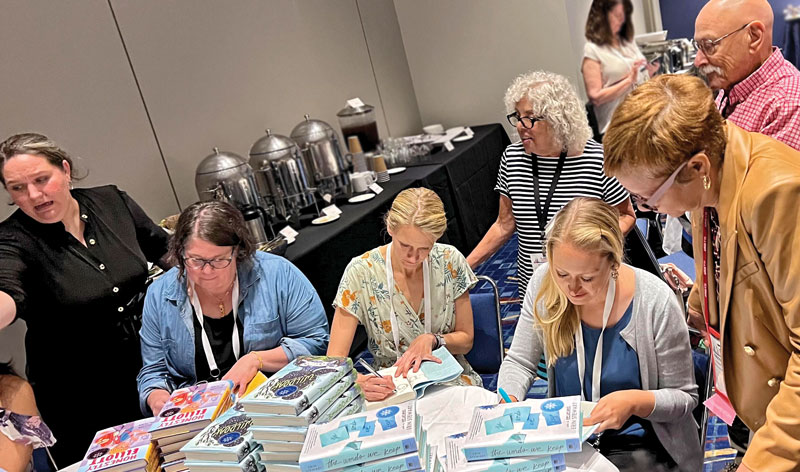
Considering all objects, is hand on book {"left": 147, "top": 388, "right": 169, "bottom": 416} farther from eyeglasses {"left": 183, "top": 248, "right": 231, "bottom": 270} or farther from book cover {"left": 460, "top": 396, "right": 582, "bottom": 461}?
book cover {"left": 460, "top": 396, "right": 582, "bottom": 461}

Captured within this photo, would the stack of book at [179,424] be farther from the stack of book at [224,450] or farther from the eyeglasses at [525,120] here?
the eyeglasses at [525,120]

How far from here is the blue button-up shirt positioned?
2.41 meters

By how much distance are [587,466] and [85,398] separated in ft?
6.86

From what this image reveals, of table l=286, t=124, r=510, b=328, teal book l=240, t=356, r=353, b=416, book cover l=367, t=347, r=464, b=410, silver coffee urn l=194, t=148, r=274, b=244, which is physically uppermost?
silver coffee urn l=194, t=148, r=274, b=244

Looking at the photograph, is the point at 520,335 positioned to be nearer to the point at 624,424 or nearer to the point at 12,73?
the point at 624,424

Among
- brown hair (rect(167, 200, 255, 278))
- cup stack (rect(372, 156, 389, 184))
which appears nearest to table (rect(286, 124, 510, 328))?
cup stack (rect(372, 156, 389, 184))

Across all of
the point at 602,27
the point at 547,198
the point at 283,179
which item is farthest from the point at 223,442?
the point at 602,27

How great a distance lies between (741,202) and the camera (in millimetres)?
1237

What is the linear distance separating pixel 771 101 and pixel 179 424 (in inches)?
92.2

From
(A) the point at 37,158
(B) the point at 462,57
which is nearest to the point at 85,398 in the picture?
(A) the point at 37,158

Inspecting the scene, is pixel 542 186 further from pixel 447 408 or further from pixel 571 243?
pixel 447 408

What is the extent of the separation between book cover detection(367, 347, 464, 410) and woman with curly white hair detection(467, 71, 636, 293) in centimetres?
74

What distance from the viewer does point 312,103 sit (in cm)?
555

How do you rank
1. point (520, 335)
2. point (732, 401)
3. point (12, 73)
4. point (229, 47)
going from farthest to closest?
point (229, 47) < point (12, 73) < point (520, 335) < point (732, 401)
